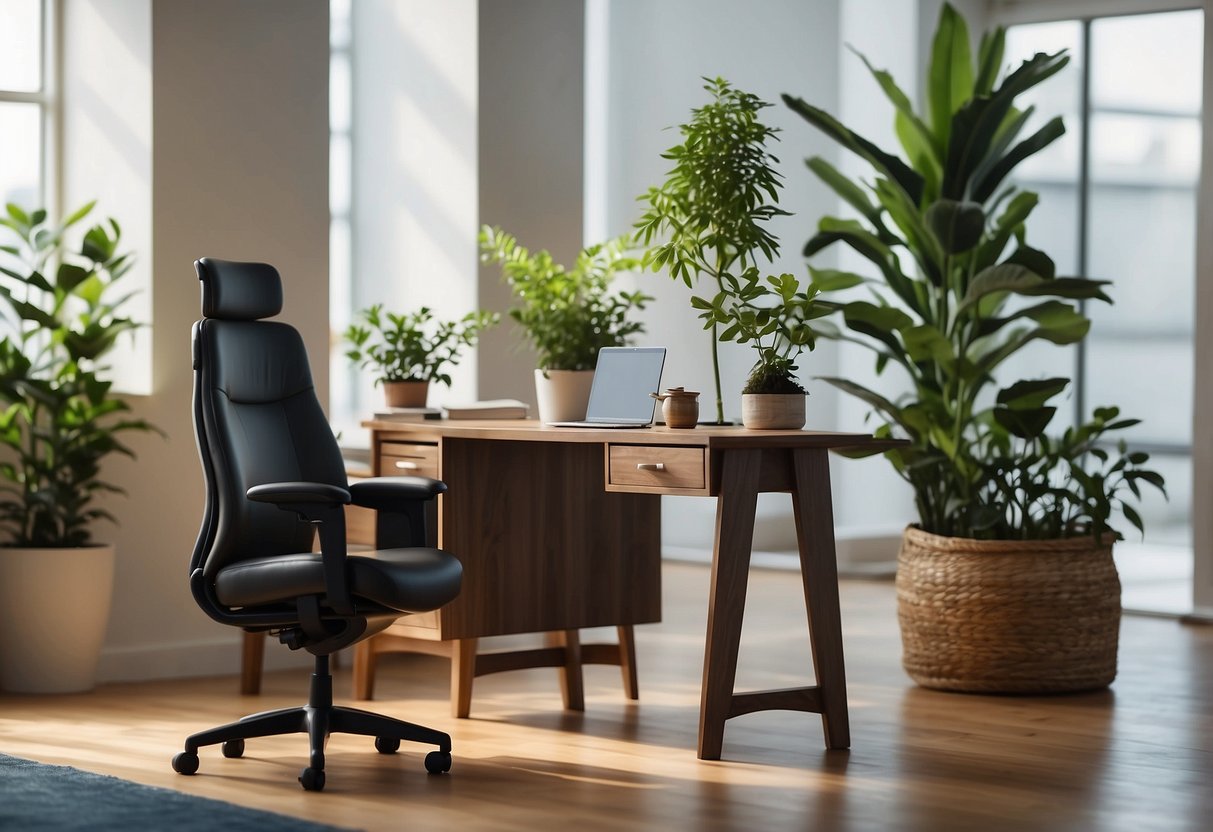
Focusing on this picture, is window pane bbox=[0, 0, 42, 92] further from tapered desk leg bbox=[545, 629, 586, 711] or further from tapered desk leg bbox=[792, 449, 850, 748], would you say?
tapered desk leg bbox=[792, 449, 850, 748]

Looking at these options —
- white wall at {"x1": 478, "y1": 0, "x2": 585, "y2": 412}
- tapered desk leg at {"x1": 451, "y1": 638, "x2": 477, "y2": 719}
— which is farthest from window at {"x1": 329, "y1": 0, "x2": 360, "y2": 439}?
tapered desk leg at {"x1": 451, "y1": 638, "x2": 477, "y2": 719}

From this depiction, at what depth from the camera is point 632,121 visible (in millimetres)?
8398

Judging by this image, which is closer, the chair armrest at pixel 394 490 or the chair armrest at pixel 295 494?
the chair armrest at pixel 295 494

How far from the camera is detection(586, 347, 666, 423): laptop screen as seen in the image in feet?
14.0

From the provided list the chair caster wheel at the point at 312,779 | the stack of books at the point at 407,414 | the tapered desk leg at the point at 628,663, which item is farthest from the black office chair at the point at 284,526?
the tapered desk leg at the point at 628,663

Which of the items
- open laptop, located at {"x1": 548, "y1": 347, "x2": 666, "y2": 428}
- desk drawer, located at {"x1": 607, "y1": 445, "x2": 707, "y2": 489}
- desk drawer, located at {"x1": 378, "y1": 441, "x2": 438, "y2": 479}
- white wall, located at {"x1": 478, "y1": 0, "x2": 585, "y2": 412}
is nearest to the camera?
desk drawer, located at {"x1": 607, "y1": 445, "x2": 707, "y2": 489}

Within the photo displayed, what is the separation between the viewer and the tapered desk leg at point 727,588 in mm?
3975

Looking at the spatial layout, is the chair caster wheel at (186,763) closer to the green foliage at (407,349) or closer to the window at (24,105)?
the green foliage at (407,349)

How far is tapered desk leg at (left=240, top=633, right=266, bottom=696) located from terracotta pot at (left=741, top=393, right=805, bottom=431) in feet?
5.55

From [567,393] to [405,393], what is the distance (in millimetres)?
584

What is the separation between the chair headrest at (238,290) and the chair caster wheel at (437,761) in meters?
1.08

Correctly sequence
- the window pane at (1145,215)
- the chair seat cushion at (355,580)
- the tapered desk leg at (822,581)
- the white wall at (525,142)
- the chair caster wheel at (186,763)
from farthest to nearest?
the window pane at (1145,215), the white wall at (525,142), the tapered desk leg at (822,581), the chair caster wheel at (186,763), the chair seat cushion at (355,580)

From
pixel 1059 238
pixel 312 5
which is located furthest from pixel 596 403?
pixel 1059 238

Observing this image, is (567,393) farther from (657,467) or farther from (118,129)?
(118,129)
